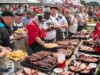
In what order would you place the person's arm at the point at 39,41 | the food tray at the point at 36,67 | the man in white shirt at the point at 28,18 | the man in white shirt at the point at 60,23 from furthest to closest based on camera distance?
the man in white shirt at the point at 28,18
the man in white shirt at the point at 60,23
the person's arm at the point at 39,41
the food tray at the point at 36,67

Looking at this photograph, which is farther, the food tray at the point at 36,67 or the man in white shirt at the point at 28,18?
the man in white shirt at the point at 28,18

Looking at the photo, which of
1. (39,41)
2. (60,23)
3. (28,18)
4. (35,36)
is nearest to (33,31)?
(35,36)

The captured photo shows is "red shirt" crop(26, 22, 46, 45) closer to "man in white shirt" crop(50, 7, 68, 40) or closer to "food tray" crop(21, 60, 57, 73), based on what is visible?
"food tray" crop(21, 60, 57, 73)

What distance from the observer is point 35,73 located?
343cm

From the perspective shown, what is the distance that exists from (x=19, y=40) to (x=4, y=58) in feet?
6.44

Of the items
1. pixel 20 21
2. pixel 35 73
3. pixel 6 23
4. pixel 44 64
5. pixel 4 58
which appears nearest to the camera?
pixel 4 58

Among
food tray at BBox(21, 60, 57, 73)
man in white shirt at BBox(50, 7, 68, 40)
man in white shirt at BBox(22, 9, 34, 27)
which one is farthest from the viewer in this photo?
man in white shirt at BBox(22, 9, 34, 27)

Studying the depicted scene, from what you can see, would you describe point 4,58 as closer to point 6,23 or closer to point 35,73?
point 35,73

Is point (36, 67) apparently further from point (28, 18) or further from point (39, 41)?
point (28, 18)

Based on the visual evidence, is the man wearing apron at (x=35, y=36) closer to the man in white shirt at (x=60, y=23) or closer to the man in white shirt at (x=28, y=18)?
the man in white shirt at (x=60, y=23)

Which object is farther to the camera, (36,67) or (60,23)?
(60,23)

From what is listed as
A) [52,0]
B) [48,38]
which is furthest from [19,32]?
[52,0]

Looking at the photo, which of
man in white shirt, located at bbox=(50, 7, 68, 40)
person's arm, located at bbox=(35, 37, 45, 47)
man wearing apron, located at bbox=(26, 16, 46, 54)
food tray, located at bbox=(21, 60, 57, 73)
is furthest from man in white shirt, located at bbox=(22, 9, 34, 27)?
food tray, located at bbox=(21, 60, 57, 73)

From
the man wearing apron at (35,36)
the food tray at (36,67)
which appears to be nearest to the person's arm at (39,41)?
the man wearing apron at (35,36)
